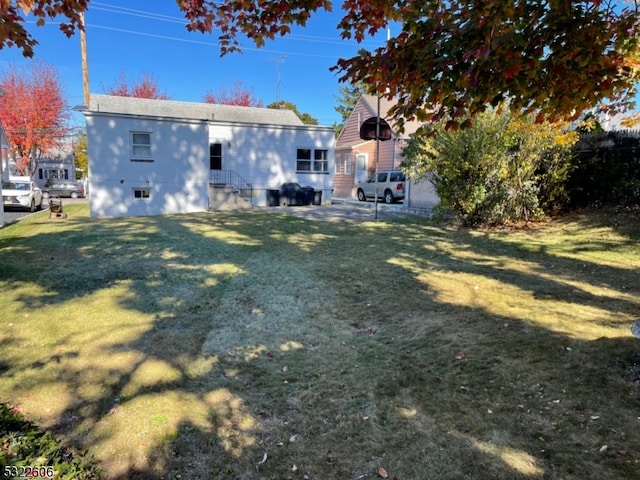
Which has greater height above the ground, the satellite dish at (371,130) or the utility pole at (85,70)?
the utility pole at (85,70)

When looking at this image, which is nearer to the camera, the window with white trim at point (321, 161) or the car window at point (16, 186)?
the car window at point (16, 186)

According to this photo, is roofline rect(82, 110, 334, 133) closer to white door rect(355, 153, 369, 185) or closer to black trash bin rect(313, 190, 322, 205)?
black trash bin rect(313, 190, 322, 205)

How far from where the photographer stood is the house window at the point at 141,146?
58.5 ft

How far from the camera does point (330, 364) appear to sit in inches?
151

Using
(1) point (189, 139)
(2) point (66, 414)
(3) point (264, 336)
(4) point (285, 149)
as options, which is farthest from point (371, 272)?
(4) point (285, 149)

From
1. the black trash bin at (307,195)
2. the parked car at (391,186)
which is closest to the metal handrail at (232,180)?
the black trash bin at (307,195)

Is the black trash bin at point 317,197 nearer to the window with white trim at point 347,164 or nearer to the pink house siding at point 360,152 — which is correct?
the pink house siding at point 360,152

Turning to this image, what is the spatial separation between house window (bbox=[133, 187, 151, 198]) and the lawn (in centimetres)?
1062

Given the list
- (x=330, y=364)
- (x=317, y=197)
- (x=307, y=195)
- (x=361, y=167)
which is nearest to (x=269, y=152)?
(x=307, y=195)

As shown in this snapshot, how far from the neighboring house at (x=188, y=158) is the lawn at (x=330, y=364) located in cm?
1056

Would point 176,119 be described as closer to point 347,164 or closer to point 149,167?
point 149,167

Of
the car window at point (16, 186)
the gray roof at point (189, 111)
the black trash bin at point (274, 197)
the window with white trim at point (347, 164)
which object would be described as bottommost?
the black trash bin at point (274, 197)

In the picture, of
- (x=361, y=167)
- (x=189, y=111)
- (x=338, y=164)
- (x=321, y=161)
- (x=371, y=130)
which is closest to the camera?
(x=371, y=130)

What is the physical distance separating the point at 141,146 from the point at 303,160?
26.9ft
